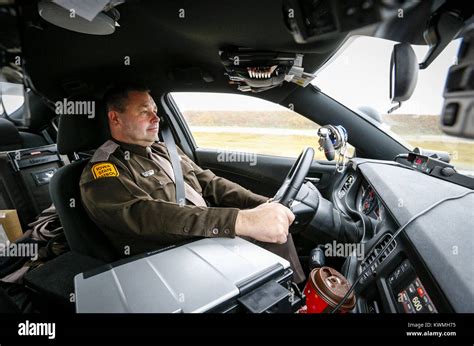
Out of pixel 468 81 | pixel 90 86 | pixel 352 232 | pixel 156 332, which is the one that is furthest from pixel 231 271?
pixel 90 86

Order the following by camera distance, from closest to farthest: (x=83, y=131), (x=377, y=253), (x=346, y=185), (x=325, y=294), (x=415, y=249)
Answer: (x=415, y=249) < (x=325, y=294) < (x=377, y=253) < (x=83, y=131) < (x=346, y=185)

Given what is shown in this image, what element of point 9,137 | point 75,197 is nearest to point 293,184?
point 75,197

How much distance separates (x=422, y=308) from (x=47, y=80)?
185 cm

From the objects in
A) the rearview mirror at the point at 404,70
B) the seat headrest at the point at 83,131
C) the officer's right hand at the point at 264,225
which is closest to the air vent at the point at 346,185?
the officer's right hand at the point at 264,225

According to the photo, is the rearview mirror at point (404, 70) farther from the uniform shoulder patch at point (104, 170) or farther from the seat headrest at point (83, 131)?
the seat headrest at point (83, 131)

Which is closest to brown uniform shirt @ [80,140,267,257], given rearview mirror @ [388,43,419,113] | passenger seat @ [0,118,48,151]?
rearview mirror @ [388,43,419,113]

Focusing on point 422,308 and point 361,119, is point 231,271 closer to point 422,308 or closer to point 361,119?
point 422,308

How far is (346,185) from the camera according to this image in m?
1.67

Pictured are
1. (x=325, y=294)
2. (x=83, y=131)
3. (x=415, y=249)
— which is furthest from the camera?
(x=83, y=131)

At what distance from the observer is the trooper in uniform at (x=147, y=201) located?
1032 millimetres

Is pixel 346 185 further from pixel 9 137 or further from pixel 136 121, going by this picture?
pixel 9 137

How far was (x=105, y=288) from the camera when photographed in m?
0.65

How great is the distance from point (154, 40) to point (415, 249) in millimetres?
1527

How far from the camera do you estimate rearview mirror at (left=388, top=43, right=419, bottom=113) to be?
2.65 feet
